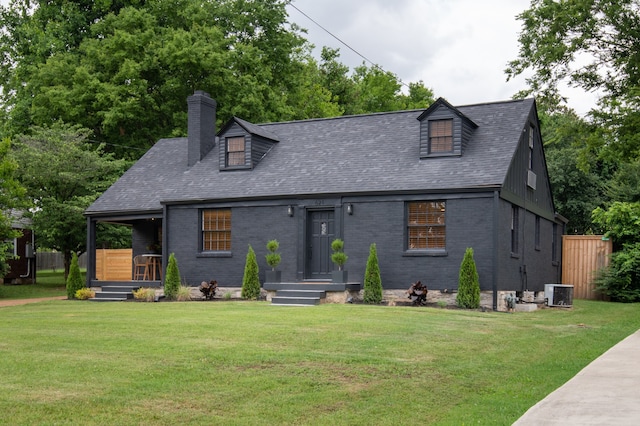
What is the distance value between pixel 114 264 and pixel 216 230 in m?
4.74

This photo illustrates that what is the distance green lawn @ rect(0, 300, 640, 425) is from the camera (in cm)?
652

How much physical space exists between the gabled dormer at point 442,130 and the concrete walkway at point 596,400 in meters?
11.1

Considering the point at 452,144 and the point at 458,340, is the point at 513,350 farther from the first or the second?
the point at 452,144

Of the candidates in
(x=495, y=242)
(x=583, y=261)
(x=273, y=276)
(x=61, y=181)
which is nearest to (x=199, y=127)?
(x=273, y=276)

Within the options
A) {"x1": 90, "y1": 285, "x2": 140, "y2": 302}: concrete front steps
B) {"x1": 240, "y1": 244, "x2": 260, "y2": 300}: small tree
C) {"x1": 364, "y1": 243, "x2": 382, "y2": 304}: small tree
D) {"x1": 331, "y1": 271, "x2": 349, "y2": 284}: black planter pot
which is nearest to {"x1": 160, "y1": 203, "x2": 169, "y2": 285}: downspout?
{"x1": 90, "y1": 285, "x2": 140, "y2": 302}: concrete front steps

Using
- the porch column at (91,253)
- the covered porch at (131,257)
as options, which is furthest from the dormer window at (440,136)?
the porch column at (91,253)

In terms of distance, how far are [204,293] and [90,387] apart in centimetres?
1400

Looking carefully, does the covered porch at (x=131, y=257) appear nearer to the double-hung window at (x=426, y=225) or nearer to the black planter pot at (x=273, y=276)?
the black planter pot at (x=273, y=276)

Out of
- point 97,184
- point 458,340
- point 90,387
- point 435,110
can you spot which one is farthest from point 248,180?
point 90,387

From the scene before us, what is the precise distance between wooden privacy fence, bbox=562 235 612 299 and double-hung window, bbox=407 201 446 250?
889 centimetres

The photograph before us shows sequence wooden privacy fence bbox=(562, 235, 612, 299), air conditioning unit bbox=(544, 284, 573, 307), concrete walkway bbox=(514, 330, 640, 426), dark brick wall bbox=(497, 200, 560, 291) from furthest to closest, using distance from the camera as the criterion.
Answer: wooden privacy fence bbox=(562, 235, 612, 299) → air conditioning unit bbox=(544, 284, 573, 307) → dark brick wall bbox=(497, 200, 560, 291) → concrete walkway bbox=(514, 330, 640, 426)

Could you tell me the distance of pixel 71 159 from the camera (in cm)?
2838

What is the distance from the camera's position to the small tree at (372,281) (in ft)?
61.5

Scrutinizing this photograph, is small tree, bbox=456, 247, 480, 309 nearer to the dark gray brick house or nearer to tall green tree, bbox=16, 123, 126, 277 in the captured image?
the dark gray brick house
